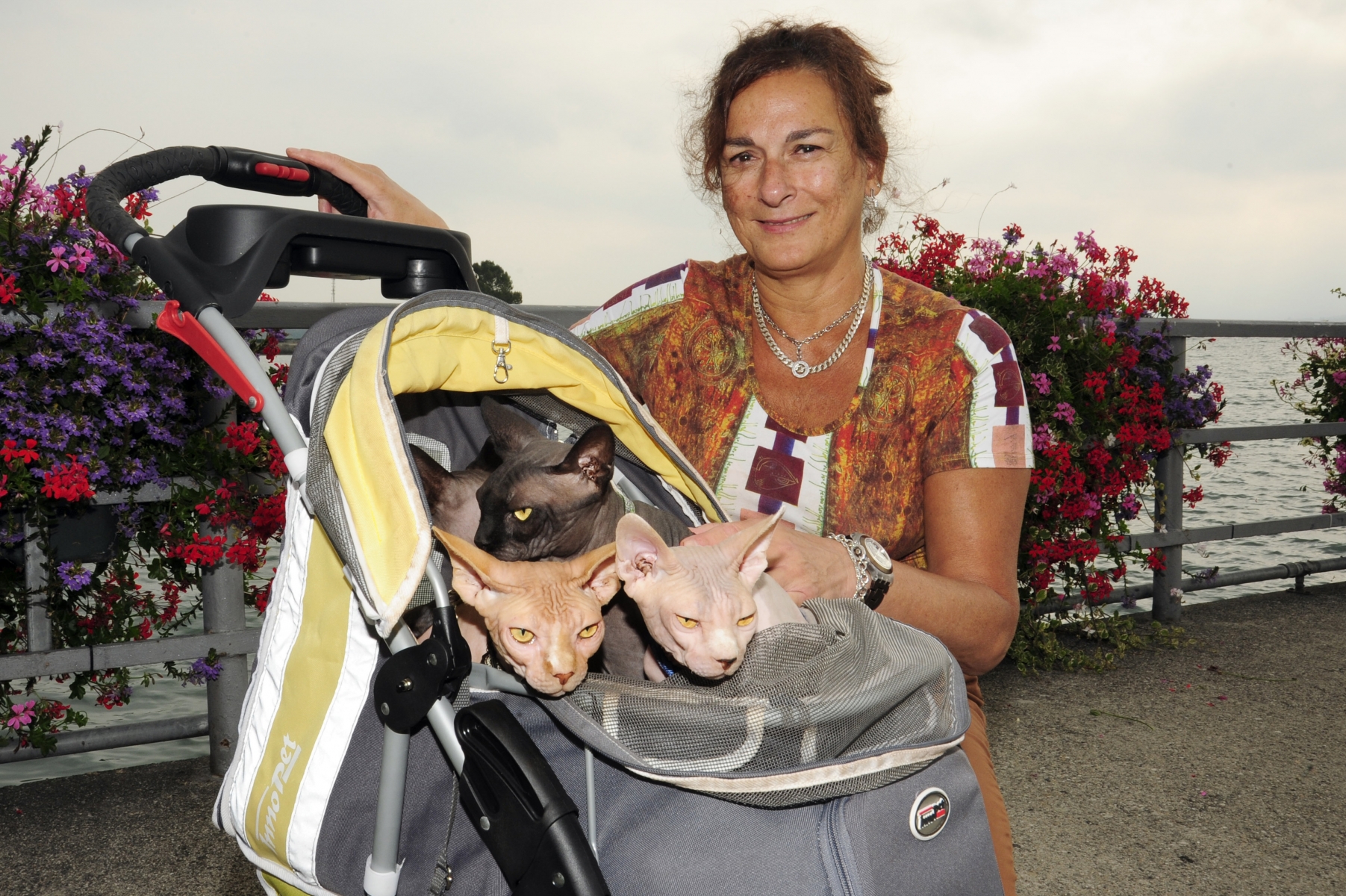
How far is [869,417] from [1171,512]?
3190 mm

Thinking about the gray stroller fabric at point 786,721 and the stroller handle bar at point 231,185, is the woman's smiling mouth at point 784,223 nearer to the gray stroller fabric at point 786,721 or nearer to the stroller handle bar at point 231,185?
the stroller handle bar at point 231,185

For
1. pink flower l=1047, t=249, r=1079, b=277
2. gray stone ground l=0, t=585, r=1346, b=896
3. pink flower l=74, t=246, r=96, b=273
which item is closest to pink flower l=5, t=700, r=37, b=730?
gray stone ground l=0, t=585, r=1346, b=896

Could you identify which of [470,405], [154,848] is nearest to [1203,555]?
[470,405]

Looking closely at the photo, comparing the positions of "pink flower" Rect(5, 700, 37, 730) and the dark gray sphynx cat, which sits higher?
the dark gray sphynx cat

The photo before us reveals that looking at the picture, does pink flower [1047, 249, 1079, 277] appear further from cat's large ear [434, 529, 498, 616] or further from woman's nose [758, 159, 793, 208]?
cat's large ear [434, 529, 498, 616]

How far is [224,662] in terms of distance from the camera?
2836 mm

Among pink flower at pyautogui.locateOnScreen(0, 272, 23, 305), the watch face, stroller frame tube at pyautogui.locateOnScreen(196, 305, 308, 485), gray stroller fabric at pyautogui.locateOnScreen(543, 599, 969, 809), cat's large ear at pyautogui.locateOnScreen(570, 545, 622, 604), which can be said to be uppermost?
pink flower at pyautogui.locateOnScreen(0, 272, 23, 305)

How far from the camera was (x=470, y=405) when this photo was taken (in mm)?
1751

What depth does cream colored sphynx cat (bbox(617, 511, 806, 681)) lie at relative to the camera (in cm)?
114

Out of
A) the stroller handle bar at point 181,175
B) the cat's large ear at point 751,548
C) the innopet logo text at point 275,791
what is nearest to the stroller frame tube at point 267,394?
the stroller handle bar at point 181,175

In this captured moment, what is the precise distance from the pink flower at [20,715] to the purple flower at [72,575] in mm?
354

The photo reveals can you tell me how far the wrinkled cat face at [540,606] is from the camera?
107 cm

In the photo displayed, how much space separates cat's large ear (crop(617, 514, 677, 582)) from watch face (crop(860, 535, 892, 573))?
48cm

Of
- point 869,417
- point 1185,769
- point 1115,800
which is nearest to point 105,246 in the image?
point 869,417
